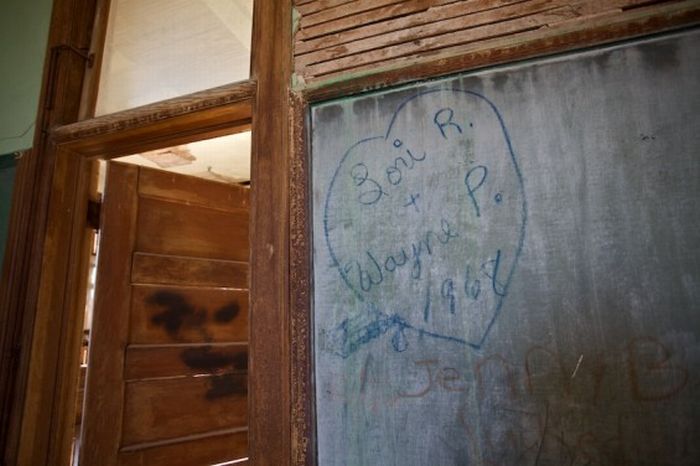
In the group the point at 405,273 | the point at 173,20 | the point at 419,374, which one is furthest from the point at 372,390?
the point at 173,20

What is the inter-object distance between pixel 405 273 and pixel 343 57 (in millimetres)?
735

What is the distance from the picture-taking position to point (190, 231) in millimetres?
2457

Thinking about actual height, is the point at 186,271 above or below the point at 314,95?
below

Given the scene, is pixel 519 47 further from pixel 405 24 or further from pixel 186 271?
pixel 186 271

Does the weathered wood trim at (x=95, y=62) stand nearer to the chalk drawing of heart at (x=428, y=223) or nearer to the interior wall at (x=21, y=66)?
the interior wall at (x=21, y=66)

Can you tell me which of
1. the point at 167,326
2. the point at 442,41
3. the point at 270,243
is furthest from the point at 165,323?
the point at 442,41

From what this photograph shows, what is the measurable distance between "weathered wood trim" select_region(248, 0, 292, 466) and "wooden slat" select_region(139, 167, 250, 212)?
102 cm

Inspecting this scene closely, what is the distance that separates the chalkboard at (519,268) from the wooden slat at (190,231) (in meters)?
1.24

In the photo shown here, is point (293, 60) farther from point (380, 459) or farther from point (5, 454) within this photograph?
point (5, 454)

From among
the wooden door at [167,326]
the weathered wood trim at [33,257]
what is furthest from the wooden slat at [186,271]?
the weathered wood trim at [33,257]

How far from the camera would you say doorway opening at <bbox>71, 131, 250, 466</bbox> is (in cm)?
210

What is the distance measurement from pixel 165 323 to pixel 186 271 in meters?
0.27

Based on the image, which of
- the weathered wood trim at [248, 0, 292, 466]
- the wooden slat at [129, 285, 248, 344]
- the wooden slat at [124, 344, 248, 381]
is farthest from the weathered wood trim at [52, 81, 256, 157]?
Result: the wooden slat at [124, 344, 248, 381]

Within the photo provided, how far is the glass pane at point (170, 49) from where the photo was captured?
1867mm
